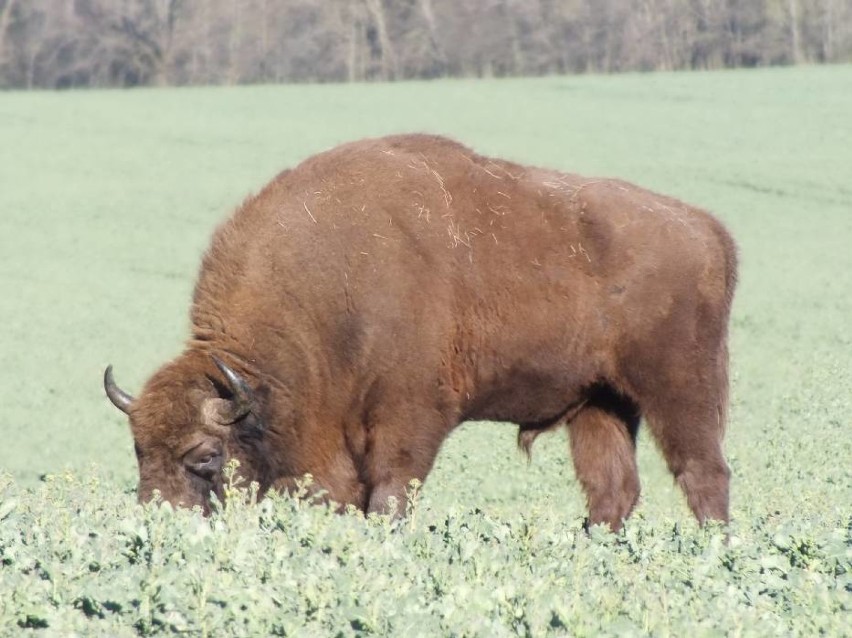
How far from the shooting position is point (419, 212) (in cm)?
798

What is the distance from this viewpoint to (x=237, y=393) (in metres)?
7.31

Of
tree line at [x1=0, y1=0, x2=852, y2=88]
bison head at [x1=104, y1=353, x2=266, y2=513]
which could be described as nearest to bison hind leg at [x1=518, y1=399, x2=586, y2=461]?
bison head at [x1=104, y1=353, x2=266, y2=513]

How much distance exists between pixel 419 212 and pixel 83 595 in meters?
4.09

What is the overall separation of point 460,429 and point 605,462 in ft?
16.3

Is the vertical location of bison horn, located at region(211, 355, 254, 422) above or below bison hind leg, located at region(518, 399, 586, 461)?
above

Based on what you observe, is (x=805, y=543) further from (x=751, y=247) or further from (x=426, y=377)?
(x=751, y=247)

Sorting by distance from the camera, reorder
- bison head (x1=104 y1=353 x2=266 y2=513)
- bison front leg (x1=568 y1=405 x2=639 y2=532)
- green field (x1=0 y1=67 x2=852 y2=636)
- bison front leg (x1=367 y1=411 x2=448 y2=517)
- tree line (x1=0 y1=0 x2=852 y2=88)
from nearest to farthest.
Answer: green field (x1=0 y1=67 x2=852 y2=636) < bison head (x1=104 y1=353 x2=266 y2=513) < bison front leg (x1=367 y1=411 x2=448 y2=517) < bison front leg (x1=568 y1=405 x2=639 y2=532) < tree line (x1=0 y1=0 x2=852 y2=88)

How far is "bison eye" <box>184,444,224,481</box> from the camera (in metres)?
7.27

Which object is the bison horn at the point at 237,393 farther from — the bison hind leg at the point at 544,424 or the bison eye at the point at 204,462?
the bison hind leg at the point at 544,424

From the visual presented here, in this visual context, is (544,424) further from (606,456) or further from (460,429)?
(460,429)

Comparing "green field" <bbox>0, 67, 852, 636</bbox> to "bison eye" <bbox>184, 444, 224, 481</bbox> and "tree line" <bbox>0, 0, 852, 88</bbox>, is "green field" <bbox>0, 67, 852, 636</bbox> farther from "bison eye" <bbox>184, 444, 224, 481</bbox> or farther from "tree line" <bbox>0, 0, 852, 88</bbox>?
"tree line" <bbox>0, 0, 852, 88</bbox>

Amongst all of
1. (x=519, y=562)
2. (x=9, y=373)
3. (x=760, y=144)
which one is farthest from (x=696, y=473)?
(x=760, y=144)

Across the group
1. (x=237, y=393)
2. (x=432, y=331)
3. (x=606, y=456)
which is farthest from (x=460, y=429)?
(x=237, y=393)

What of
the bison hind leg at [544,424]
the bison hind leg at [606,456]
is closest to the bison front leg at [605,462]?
the bison hind leg at [606,456]
